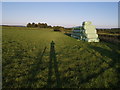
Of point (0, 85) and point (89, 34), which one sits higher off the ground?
point (89, 34)

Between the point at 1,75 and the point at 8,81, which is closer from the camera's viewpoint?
A: the point at 8,81

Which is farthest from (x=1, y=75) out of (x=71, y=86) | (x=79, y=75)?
(x=79, y=75)

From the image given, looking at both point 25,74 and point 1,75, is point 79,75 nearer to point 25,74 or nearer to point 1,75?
point 25,74

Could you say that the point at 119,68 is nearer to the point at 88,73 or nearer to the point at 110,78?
the point at 110,78

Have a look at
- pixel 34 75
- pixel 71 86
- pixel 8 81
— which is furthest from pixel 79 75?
pixel 8 81

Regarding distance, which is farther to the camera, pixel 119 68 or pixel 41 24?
pixel 41 24

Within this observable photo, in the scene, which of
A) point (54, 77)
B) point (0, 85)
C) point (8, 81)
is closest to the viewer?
point (0, 85)

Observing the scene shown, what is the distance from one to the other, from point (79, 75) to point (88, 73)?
2.05 ft

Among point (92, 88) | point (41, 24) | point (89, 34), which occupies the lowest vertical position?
point (92, 88)

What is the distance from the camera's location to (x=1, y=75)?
5336mm

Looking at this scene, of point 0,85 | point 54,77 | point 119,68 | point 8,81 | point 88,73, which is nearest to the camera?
point 0,85

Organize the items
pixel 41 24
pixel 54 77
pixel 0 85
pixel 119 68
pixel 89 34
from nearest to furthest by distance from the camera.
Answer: pixel 0 85, pixel 54 77, pixel 119 68, pixel 89 34, pixel 41 24

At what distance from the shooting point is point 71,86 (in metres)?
4.56

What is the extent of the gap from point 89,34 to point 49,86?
68.1 feet
